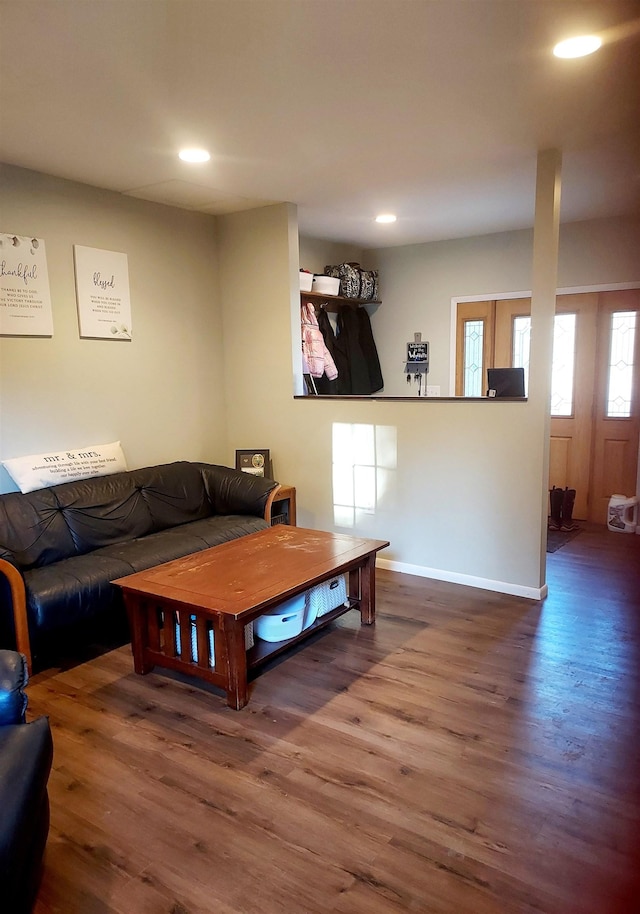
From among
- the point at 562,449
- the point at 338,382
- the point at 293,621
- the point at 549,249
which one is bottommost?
the point at 293,621

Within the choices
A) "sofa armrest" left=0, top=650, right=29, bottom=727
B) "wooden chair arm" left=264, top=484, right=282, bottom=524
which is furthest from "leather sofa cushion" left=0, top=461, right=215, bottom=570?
"sofa armrest" left=0, top=650, right=29, bottom=727

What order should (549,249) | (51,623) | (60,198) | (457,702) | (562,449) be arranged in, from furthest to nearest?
(562,449) → (60,198) → (549,249) → (51,623) → (457,702)

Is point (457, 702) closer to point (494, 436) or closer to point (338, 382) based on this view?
point (494, 436)

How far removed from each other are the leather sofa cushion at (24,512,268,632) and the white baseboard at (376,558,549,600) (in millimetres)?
1166

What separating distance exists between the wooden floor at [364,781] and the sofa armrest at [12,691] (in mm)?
455

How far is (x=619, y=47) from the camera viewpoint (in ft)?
6.95

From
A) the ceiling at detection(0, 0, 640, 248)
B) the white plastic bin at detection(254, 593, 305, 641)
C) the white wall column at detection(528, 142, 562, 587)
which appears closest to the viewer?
the ceiling at detection(0, 0, 640, 248)

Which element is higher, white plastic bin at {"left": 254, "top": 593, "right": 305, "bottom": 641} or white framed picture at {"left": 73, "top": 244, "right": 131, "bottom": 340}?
white framed picture at {"left": 73, "top": 244, "right": 131, "bottom": 340}

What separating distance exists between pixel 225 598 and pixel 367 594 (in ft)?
3.38

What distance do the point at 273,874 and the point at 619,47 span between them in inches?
115

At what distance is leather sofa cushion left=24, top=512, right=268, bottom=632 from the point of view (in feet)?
8.68

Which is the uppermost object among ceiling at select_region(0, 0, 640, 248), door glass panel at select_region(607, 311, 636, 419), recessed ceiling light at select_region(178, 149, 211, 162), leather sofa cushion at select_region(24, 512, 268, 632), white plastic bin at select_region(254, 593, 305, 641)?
recessed ceiling light at select_region(178, 149, 211, 162)

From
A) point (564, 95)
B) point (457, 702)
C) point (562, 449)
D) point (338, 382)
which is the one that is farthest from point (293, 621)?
point (562, 449)

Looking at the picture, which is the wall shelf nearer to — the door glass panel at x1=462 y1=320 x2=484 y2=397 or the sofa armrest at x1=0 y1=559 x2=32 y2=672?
the door glass panel at x1=462 y1=320 x2=484 y2=397
